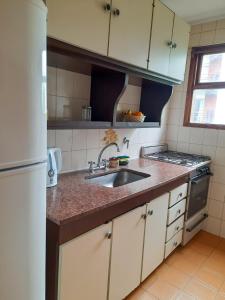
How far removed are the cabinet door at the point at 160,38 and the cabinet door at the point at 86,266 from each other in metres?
1.33

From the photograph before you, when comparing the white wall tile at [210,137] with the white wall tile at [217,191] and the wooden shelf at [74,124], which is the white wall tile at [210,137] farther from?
the wooden shelf at [74,124]

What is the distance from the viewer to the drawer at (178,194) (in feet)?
6.26

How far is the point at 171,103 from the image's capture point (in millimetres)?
2877

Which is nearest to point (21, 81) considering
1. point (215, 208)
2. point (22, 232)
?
point (22, 232)

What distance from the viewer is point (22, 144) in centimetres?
74

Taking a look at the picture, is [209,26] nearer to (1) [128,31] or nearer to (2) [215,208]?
(1) [128,31]

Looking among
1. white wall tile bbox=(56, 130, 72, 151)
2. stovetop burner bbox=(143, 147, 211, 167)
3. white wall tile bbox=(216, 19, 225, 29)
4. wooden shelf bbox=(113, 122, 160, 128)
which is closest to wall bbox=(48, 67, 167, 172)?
white wall tile bbox=(56, 130, 72, 151)

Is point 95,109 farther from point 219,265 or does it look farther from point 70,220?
point 219,265

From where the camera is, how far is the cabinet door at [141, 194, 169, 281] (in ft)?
5.42

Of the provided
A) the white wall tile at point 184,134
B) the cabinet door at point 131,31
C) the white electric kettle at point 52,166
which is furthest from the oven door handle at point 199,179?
the white electric kettle at point 52,166

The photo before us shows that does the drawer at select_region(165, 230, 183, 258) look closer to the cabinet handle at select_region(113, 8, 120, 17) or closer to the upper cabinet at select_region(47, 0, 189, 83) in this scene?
the upper cabinet at select_region(47, 0, 189, 83)

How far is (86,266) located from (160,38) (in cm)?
174

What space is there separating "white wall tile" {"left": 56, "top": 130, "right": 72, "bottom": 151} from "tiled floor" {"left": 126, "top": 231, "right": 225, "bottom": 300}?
125cm

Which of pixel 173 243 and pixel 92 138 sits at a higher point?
pixel 92 138
